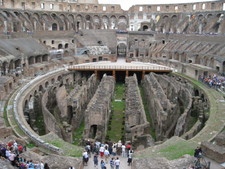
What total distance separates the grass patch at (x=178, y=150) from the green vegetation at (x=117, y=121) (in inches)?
249

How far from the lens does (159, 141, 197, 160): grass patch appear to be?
39.7 ft

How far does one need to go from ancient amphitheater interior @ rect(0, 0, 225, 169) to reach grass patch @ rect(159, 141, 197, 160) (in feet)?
0.17

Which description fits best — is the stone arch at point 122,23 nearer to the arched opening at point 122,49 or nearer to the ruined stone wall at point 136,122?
the arched opening at point 122,49

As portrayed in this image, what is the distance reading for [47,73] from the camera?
34938 millimetres

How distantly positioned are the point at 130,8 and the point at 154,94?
3996cm

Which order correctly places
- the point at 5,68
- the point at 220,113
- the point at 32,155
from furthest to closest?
1. the point at 5,68
2. the point at 220,113
3. the point at 32,155

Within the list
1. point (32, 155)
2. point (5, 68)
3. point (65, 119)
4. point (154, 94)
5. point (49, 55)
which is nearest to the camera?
point (32, 155)

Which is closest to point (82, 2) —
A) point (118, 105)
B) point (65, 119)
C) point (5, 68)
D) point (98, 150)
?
point (5, 68)

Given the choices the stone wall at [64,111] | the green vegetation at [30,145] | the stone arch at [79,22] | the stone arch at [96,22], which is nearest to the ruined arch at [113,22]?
the stone arch at [96,22]

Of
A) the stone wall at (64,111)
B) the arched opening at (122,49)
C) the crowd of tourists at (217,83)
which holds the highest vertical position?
the arched opening at (122,49)

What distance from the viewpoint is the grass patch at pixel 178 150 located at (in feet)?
39.7

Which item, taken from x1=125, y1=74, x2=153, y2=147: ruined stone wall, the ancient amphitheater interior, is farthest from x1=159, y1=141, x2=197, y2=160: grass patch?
x1=125, y1=74, x2=153, y2=147: ruined stone wall

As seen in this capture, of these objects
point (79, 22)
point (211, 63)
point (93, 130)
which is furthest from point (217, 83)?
point (79, 22)

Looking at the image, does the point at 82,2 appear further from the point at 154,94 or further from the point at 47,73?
the point at 154,94
